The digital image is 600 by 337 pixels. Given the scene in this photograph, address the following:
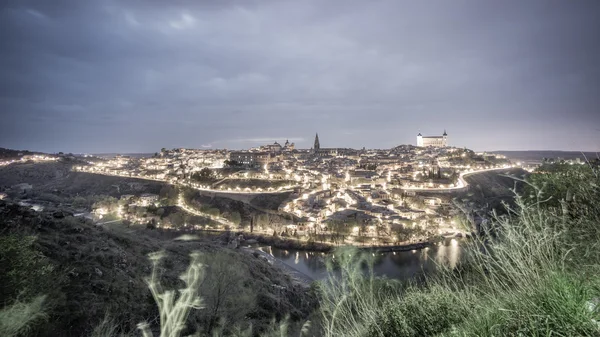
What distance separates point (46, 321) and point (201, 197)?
33.3 m

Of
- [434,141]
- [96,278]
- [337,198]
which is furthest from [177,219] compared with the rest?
[434,141]

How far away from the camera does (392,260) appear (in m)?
19.3

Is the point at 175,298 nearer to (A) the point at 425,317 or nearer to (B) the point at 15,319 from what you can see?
(B) the point at 15,319

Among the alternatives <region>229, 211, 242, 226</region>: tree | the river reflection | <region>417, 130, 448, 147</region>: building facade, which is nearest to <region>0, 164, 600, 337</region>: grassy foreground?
the river reflection

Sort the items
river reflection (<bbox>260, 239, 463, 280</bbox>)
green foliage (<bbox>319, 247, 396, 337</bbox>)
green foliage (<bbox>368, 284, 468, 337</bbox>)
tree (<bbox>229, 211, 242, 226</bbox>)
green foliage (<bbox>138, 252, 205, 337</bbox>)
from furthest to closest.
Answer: tree (<bbox>229, 211, 242, 226</bbox>) < river reflection (<bbox>260, 239, 463, 280</bbox>) < green foliage (<bbox>138, 252, 205, 337</bbox>) < green foliage (<bbox>319, 247, 396, 337</bbox>) < green foliage (<bbox>368, 284, 468, 337</bbox>)

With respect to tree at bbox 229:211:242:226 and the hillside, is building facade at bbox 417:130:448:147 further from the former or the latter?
the hillside

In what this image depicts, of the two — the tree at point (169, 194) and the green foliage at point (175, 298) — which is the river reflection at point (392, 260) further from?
the tree at point (169, 194)

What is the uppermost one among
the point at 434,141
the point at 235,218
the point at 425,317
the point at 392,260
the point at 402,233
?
the point at 434,141

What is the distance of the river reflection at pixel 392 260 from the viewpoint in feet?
56.9

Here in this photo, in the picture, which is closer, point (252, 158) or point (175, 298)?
point (175, 298)

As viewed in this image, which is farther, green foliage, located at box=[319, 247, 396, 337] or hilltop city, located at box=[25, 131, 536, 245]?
hilltop city, located at box=[25, 131, 536, 245]

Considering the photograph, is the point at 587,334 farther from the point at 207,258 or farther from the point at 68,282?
the point at 207,258

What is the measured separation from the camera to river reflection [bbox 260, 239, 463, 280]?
17.3 meters

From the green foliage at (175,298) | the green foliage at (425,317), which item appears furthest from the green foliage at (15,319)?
the green foliage at (425,317)
